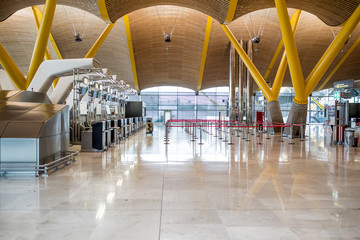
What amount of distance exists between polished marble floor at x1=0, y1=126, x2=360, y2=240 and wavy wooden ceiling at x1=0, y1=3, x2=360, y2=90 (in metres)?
22.6

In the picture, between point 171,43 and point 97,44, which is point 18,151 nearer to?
point 97,44

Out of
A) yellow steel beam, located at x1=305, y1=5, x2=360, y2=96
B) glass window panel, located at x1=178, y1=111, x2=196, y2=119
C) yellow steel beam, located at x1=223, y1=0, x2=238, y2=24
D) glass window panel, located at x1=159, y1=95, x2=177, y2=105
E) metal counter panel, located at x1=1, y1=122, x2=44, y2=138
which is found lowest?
metal counter panel, located at x1=1, y1=122, x2=44, y2=138

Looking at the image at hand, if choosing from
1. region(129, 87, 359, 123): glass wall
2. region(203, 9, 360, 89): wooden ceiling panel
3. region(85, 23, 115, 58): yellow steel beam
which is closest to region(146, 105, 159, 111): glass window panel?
region(129, 87, 359, 123): glass wall

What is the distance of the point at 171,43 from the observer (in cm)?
3112

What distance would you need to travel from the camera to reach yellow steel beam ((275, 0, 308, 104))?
14.1 metres

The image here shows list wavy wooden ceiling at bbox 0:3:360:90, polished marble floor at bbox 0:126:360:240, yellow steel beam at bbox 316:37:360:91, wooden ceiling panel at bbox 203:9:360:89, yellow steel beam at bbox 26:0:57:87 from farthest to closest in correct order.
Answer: yellow steel beam at bbox 316:37:360:91 < wooden ceiling panel at bbox 203:9:360:89 < wavy wooden ceiling at bbox 0:3:360:90 < yellow steel beam at bbox 26:0:57:87 < polished marble floor at bbox 0:126:360:240

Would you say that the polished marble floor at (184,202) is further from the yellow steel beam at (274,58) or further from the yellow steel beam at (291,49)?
the yellow steel beam at (274,58)

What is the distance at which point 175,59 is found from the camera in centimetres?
3381

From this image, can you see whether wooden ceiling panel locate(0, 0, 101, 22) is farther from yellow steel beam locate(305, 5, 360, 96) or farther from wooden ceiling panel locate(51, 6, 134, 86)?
yellow steel beam locate(305, 5, 360, 96)

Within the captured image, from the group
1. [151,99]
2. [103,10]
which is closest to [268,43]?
[151,99]

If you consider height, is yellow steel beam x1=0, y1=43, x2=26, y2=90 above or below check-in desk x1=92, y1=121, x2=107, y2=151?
above

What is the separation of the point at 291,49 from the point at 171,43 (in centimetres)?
1859

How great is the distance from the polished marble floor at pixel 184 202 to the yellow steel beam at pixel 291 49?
332 inches

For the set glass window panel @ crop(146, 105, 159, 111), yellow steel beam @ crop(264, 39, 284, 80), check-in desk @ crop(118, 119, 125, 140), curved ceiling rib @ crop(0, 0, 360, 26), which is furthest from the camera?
glass window panel @ crop(146, 105, 159, 111)
